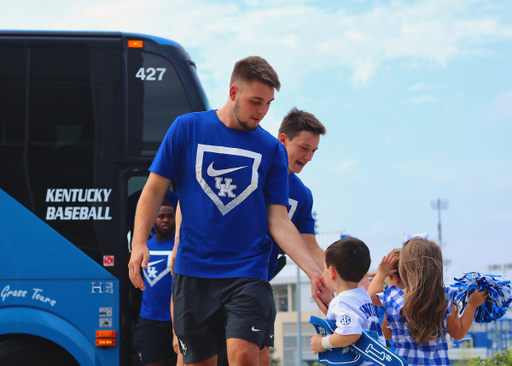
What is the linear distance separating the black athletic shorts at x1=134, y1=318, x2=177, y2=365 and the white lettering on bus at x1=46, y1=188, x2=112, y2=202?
47.7 inches

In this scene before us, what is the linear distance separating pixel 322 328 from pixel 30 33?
4103 mm

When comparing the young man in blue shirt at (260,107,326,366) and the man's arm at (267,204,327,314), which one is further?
the young man in blue shirt at (260,107,326,366)

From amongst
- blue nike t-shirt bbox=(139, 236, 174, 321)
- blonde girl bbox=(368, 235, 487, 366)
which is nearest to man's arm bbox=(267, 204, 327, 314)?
Result: blonde girl bbox=(368, 235, 487, 366)

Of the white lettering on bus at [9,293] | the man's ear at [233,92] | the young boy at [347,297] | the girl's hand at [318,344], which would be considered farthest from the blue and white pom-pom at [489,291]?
the white lettering on bus at [9,293]

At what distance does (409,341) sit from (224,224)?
141 cm

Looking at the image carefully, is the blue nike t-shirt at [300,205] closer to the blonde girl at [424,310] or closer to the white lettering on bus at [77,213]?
the blonde girl at [424,310]

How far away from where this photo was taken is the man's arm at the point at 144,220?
2.70m

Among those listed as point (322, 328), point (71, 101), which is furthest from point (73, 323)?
point (322, 328)

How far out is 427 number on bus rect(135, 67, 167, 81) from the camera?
514 centimetres

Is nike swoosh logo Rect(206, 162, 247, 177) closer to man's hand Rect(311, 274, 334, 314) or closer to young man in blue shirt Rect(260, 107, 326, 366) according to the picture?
man's hand Rect(311, 274, 334, 314)

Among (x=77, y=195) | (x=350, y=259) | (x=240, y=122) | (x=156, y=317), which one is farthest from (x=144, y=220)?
(x=77, y=195)

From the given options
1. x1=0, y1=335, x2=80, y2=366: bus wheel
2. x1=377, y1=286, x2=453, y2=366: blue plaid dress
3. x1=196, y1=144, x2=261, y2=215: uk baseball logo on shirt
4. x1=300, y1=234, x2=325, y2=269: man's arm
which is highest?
x1=196, y1=144, x2=261, y2=215: uk baseball logo on shirt

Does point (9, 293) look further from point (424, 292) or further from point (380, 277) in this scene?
point (424, 292)

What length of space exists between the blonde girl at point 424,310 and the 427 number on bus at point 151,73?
300 centimetres
